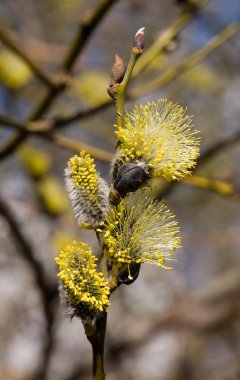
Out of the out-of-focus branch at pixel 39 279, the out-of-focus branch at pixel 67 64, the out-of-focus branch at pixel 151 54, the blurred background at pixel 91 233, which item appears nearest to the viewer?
the out-of-focus branch at pixel 67 64

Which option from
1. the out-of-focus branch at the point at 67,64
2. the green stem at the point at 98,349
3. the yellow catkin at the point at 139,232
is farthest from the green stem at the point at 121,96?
the out-of-focus branch at the point at 67,64

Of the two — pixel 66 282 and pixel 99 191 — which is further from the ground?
pixel 99 191

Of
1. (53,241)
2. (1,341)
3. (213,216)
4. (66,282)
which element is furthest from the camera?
(213,216)

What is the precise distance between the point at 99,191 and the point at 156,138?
129 mm

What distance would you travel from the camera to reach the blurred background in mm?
2875

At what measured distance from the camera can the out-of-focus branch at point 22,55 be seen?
186cm

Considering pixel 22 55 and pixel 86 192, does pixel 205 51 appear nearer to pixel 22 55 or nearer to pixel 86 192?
pixel 22 55

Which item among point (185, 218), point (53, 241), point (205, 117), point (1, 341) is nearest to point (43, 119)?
point (53, 241)

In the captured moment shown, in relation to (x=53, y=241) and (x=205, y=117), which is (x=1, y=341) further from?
(x=205, y=117)

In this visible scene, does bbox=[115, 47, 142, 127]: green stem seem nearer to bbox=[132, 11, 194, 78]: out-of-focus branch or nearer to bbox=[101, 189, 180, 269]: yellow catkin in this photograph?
bbox=[101, 189, 180, 269]: yellow catkin

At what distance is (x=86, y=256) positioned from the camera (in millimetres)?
873

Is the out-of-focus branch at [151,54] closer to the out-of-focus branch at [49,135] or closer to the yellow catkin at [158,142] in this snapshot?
the out-of-focus branch at [49,135]

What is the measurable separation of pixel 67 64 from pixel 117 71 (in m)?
1.14

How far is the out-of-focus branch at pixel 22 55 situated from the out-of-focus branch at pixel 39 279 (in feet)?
1.84
